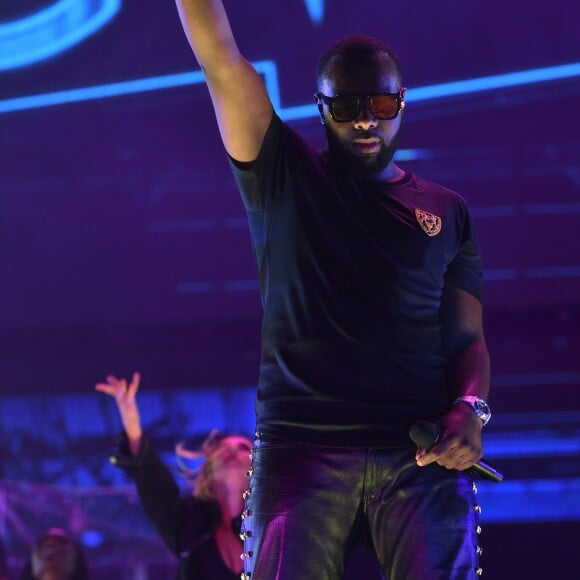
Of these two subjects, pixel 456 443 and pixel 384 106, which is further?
pixel 384 106

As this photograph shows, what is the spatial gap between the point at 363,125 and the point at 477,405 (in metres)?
0.49

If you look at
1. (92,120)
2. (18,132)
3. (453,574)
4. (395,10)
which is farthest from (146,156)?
(453,574)

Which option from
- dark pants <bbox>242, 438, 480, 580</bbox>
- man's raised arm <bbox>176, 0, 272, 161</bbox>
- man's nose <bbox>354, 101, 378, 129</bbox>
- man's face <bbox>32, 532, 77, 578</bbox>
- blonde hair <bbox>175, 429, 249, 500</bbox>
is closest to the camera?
dark pants <bbox>242, 438, 480, 580</bbox>

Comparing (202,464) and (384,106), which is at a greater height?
(384,106)

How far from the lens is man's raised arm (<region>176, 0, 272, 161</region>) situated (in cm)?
139

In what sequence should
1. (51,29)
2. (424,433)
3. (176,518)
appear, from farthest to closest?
(51,29)
(176,518)
(424,433)

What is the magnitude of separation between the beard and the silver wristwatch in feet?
1.33

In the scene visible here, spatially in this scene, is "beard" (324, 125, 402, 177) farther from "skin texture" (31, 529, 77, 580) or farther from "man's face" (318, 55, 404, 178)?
"skin texture" (31, 529, 77, 580)

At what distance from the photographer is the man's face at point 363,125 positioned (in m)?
1.51

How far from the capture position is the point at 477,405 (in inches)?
56.6

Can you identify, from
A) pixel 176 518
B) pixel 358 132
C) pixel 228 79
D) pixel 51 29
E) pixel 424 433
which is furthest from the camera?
pixel 51 29

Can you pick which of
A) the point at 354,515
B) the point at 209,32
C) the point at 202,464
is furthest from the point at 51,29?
the point at 354,515

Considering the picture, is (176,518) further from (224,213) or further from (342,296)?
(342,296)

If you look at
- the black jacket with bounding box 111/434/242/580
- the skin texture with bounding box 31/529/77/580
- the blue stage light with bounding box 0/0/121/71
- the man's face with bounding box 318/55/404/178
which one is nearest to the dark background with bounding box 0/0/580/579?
the blue stage light with bounding box 0/0/121/71
